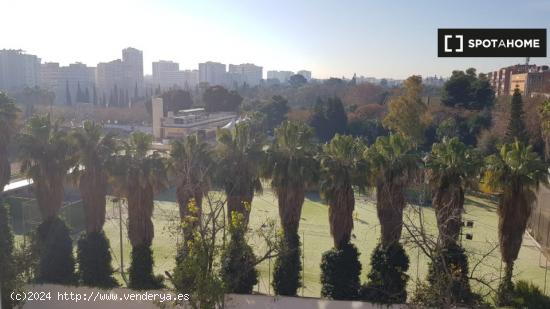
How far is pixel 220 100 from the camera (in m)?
57.6

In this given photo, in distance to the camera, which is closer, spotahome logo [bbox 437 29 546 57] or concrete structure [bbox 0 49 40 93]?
spotahome logo [bbox 437 29 546 57]

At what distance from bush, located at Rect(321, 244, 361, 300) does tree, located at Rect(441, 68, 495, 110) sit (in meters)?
31.2

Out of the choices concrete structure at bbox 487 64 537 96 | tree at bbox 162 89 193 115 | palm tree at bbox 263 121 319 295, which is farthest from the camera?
tree at bbox 162 89 193 115

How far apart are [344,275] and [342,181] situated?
2.26 meters

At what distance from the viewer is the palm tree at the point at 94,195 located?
40.9 feet

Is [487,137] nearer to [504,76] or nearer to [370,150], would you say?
[370,150]

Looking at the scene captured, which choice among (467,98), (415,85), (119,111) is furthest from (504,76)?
(119,111)

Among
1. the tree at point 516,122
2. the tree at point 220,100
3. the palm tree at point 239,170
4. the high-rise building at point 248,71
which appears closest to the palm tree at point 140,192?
the palm tree at point 239,170

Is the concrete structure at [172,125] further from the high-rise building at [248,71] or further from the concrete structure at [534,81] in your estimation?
the high-rise building at [248,71]

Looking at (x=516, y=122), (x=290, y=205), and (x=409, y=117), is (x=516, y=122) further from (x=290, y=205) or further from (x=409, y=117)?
(x=290, y=205)

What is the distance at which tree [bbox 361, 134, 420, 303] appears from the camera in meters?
11.6

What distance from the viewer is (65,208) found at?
1703 cm

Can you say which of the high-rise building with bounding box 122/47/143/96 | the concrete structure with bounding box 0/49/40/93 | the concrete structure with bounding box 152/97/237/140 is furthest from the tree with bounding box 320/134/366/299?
the high-rise building with bounding box 122/47/143/96

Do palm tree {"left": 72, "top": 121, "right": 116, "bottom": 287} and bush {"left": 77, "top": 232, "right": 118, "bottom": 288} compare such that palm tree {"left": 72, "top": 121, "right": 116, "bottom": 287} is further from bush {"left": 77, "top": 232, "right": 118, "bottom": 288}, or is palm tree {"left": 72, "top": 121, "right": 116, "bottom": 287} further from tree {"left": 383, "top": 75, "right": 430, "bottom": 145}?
tree {"left": 383, "top": 75, "right": 430, "bottom": 145}
